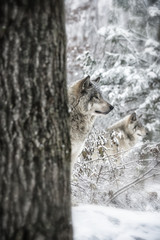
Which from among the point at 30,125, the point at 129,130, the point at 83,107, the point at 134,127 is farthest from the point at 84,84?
the point at 134,127

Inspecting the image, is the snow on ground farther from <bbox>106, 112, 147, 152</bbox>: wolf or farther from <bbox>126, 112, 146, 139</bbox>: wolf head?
<bbox>126, 112, 146, 139</bbox>: wolf head

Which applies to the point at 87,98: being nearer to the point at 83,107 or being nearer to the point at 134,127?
the point at 83,107

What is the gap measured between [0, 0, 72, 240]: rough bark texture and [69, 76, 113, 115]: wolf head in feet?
8.27

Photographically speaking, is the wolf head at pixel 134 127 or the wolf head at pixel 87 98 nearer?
the wolf head at pixel 87 98

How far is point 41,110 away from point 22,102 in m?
0.13

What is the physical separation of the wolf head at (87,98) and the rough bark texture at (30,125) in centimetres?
252

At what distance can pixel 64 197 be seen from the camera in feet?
5.82

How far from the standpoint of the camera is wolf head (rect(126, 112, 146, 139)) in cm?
693

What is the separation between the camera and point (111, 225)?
2.82 m

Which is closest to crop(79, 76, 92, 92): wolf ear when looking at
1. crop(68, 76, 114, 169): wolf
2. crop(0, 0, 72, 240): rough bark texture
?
crop(68, 76, 114, 169): wolf

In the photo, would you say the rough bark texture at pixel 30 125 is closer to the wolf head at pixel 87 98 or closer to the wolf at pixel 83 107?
the wolf at pixel 83 107

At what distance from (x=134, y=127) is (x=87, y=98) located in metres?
3.07

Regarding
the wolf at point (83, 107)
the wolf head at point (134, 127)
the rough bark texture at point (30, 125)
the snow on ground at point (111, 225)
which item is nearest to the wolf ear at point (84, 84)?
the wolf at point (83, 107)

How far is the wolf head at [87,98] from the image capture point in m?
4.28
